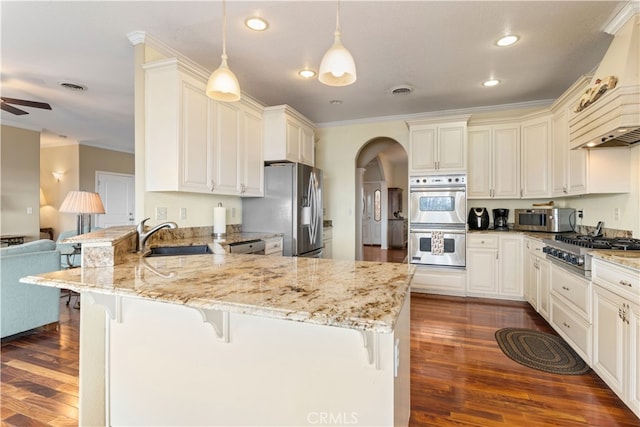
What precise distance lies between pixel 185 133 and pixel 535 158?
3973mm

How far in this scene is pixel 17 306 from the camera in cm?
282

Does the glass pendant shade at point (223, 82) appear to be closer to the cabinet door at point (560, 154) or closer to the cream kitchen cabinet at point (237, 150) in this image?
the cream kitchen cabinet at point (237, 150)

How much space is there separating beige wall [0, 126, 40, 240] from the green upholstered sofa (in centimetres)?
304

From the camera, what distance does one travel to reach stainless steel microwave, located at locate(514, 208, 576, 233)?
3.62m

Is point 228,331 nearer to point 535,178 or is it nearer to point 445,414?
point 445,414

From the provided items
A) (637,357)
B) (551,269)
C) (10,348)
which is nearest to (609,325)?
(637,357)

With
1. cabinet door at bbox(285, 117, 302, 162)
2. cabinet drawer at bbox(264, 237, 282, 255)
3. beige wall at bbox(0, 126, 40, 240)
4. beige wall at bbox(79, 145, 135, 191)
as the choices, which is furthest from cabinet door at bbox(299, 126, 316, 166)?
beige wall at bbox(79, 145, 135, 191)

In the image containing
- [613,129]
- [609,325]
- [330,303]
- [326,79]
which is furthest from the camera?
[613,129]

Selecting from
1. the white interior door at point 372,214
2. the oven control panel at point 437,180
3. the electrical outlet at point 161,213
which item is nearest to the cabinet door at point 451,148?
the oven control panel at point 437,180

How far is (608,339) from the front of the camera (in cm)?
195

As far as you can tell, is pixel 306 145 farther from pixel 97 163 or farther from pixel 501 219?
pixel 97 163

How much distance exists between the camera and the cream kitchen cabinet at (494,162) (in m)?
4.06

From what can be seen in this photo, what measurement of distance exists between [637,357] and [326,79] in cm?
222

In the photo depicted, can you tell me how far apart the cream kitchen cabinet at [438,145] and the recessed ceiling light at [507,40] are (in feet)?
4.65
